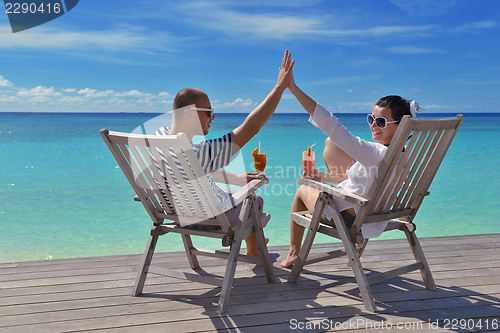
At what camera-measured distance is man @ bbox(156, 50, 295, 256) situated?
2.16 metres

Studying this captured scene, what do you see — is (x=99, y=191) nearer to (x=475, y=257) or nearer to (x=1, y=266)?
(x=1, y=266)

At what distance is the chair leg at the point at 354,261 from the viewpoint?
2.28 m

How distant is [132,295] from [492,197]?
8619mm

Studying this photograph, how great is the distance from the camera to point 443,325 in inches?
83.1

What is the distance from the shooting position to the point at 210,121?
2.30 meters

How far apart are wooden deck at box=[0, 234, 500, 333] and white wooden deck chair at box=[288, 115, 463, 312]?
0.54 ft

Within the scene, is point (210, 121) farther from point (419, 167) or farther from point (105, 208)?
point (105, 208)

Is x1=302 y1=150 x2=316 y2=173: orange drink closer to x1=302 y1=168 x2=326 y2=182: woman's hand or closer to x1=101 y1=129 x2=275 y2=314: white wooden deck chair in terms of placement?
x1=302 y1=168 x2=326 y2=182: woman's hand

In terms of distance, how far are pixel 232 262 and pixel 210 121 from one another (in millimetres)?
869

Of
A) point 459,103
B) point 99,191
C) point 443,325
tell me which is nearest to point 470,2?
point 459,103

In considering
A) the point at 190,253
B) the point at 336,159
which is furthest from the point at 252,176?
the point at 190,253

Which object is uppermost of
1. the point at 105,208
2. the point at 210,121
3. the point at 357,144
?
the point at 210,121

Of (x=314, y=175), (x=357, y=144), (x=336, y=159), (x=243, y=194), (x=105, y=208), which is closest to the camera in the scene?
(x=357, y=144)

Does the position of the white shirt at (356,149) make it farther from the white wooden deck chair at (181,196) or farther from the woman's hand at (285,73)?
the white wooden deck chair at (181,196)
